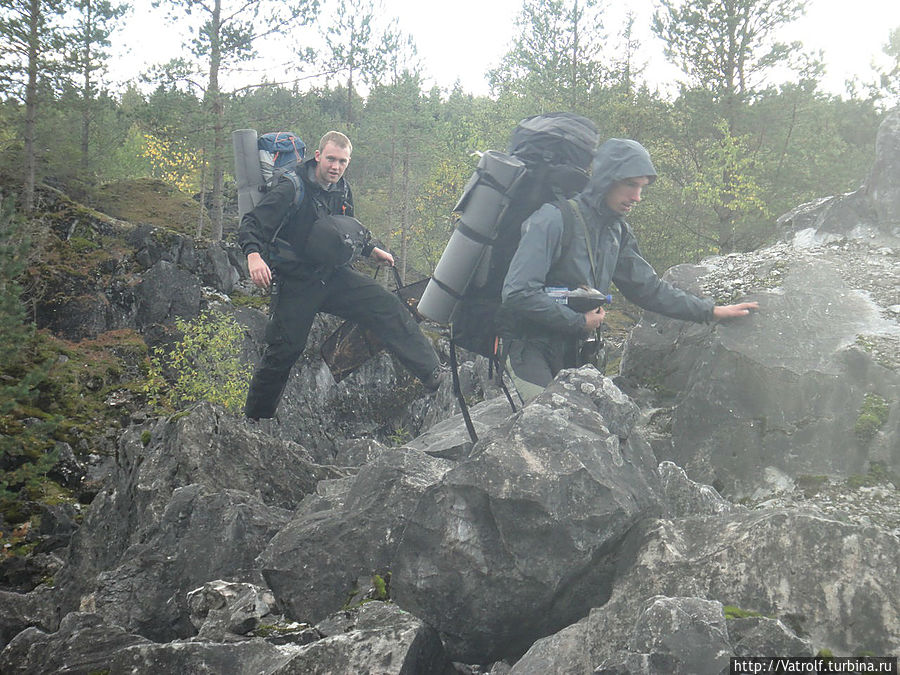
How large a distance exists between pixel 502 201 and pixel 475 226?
0.31 meters

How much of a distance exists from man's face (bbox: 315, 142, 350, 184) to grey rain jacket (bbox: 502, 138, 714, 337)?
9.52 feet

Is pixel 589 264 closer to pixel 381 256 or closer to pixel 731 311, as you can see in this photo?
pixel 731 311

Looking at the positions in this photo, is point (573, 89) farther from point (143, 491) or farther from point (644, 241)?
point (143, 491)

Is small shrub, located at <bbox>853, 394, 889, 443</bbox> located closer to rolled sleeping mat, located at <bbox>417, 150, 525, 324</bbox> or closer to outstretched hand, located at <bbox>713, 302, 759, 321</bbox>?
outstretched hand, located at <bbox>713, 302, 759, 321</bbox>

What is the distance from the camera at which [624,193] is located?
17.6 ft

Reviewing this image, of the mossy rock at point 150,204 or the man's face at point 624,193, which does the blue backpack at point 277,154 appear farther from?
the mossy rock at point 150,204

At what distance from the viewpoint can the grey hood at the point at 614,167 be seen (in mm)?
5227

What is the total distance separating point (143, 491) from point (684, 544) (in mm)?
5209

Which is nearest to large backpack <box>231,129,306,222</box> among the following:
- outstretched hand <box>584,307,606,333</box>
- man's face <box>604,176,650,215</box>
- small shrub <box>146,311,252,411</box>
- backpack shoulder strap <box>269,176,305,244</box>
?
backpack shoulder strap <box>269,176,305,244</box>

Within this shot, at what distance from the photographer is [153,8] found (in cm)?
2611

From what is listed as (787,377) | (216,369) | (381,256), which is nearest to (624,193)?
(787,377)

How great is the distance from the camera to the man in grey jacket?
513cm

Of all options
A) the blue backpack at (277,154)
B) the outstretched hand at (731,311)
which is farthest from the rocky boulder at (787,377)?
the blue backpack at (277,154)

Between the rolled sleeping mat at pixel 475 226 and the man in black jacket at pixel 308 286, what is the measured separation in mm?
1913
